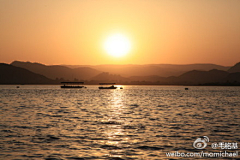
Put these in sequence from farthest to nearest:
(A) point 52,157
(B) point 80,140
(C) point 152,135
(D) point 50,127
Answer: (D) point 50,127 → (C) point 152,135 → (B) point 80,140 → (A) point 52,157

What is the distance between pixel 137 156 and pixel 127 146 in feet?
13.5

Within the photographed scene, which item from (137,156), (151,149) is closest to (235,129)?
(151,149)

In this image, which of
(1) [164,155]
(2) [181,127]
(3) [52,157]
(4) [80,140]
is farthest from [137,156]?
(2) [181,127]

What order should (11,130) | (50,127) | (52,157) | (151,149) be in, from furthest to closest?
(50,127), (11,130), (151,149), (52,157)

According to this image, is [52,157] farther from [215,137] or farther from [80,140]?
[215,137]

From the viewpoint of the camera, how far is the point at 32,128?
4272 centimetres

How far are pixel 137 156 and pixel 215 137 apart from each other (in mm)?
12701

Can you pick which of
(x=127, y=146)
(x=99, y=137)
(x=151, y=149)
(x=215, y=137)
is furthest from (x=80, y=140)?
(x=215, y=137)

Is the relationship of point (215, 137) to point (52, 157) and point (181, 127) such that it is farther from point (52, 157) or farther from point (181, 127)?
point (52, 157)

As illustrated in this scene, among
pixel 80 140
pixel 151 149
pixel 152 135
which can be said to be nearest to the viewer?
pixel 151 149

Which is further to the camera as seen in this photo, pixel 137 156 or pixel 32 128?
pixel 32 128

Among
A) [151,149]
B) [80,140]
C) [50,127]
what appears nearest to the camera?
[151,149]

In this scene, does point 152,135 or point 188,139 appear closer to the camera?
point 188,139

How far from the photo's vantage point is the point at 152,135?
3734cm
